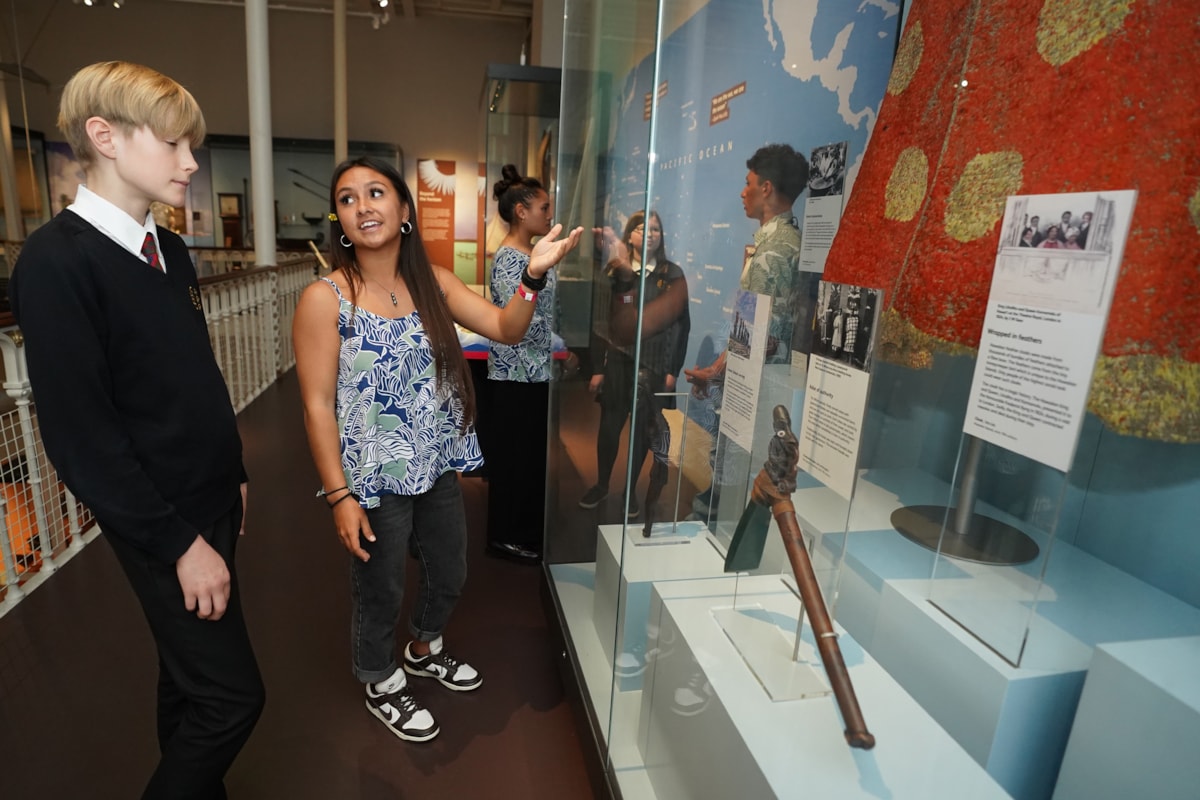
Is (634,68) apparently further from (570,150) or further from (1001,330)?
(1001,330)

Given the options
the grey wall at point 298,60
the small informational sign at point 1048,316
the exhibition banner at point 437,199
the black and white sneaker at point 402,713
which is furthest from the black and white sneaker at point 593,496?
the grey wall at point 298,60

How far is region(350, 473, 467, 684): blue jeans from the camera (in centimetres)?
174

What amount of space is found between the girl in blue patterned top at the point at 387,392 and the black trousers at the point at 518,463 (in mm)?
963

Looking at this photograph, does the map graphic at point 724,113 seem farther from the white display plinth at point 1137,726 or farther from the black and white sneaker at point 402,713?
the black and white sneaker at point 402,713

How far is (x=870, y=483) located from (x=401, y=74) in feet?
35.7

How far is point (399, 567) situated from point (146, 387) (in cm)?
84

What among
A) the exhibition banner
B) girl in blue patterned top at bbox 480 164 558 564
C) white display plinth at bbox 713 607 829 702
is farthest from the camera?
the exhibition banner

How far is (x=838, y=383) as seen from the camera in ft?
3.39

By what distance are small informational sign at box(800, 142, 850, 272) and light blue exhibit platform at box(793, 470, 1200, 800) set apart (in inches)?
30.3

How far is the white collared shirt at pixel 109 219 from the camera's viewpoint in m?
1.07

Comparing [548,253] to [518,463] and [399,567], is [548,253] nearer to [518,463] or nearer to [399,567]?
[399,567]

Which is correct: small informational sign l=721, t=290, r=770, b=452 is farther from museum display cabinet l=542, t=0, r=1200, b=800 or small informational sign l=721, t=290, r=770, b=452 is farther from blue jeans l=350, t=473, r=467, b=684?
blue jeans l=350, t=473, r=467, b=684

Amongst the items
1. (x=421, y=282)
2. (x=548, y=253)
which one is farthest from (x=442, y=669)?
(x=548, y=253)

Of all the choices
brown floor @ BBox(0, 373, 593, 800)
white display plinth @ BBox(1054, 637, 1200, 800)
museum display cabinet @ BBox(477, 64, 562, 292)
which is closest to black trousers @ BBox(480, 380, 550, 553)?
brown floor @ BBox(0, 373, 593, 800)
